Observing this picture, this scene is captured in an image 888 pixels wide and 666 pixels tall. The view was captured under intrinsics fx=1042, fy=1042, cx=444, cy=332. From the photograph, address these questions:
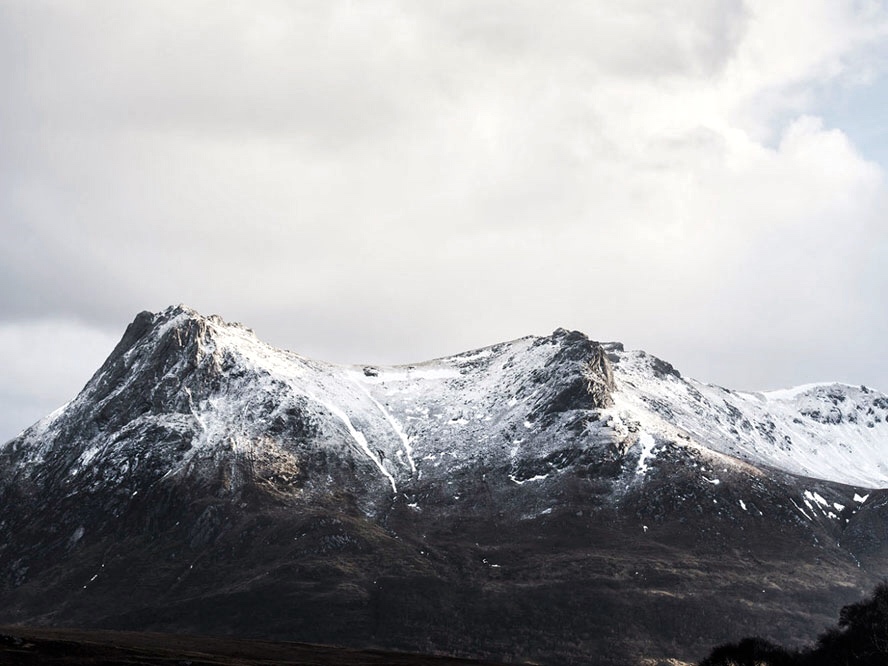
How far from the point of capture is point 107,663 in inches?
7840

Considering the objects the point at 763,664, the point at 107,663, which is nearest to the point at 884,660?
the point at 763,664

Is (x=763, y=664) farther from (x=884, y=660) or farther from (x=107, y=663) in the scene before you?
(x=107, y=663)

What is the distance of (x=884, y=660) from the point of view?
197750mm

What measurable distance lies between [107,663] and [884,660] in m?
148

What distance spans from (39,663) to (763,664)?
445 ft

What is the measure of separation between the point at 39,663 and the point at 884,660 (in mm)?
158115

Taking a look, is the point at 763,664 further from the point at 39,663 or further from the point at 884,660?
the point at 39,663

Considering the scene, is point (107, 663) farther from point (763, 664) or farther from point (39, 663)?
point (763, 664)

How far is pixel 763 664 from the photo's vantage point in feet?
652

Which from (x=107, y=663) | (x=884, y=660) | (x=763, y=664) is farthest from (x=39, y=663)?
(x=884, y=660)

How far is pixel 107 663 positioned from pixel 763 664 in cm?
12521

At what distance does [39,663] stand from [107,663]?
12.8m

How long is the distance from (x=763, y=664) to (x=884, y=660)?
22736mm
